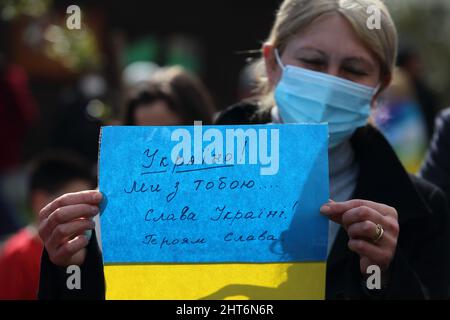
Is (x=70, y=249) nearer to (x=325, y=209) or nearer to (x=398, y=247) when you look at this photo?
(x=325, y=209)

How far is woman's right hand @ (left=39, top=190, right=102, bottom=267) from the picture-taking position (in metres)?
2.00

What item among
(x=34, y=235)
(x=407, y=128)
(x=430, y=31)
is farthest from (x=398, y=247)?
(x=430, y=31)

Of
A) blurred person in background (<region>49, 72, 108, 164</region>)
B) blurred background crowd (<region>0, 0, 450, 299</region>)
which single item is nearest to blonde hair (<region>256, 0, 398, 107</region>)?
blurred background crowd (<region>0, 0, 450, 299</region>)

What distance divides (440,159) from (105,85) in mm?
3545

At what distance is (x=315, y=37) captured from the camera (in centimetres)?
244

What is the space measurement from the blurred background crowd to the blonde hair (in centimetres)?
23

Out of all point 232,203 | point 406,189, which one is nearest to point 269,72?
point 406,189

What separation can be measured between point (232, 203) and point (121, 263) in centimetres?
28

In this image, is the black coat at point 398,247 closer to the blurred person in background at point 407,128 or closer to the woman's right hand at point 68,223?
the woman's right hand at point 68,223

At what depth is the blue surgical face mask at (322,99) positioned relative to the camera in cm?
245

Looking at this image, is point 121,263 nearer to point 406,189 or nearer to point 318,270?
point 318,270

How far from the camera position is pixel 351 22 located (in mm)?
2420

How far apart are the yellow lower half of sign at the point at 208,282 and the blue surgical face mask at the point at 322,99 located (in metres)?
0.57

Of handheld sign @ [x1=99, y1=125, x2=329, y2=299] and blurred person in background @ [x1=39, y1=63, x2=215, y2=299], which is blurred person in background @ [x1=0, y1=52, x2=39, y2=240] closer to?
blurred person in background @ [x1=39, y1=63, x2=215, y2=299]
